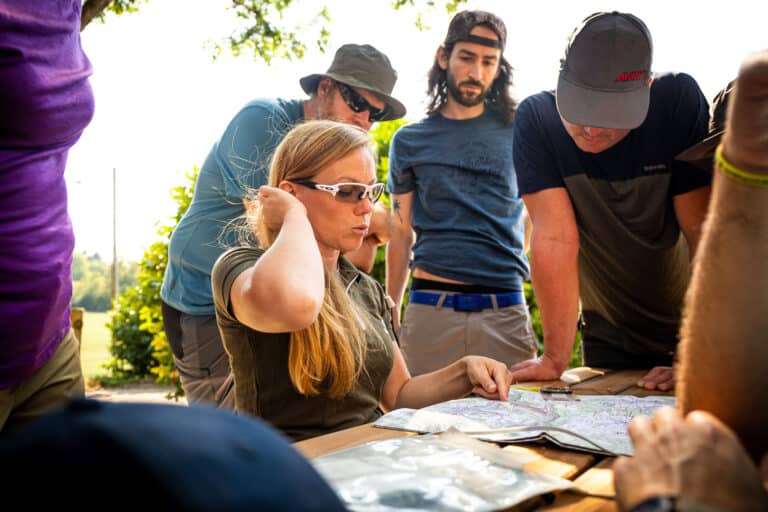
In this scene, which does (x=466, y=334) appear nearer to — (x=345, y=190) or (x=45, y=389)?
(x=345, y=190)

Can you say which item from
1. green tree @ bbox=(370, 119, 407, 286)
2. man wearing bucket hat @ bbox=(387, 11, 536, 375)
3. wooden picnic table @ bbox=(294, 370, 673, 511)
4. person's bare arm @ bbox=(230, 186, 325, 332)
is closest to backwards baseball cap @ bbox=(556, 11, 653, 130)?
man wearing bucket hat @ bbox=(387, 11, 536, 375)

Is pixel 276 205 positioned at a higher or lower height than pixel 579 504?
higher

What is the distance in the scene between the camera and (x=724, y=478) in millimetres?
856

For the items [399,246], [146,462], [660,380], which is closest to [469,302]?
[399,246]

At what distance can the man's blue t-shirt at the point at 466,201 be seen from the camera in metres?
3.51

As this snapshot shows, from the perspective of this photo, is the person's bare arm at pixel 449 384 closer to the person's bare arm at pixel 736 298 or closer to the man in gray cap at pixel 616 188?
the man in gray cap at pixel 616 188

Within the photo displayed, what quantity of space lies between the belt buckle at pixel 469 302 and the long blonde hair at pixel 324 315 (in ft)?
4.45

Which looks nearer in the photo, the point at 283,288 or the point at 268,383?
the point at 283,288

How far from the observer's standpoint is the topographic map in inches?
59.2

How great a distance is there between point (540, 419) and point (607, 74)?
1425 mm

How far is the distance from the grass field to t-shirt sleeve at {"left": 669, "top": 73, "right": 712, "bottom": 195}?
35.4 ft

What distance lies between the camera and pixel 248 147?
2.83 metres

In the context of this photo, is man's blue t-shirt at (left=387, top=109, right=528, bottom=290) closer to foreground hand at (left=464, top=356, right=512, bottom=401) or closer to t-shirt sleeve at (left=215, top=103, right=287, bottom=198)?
t-shirt sleeve at (left=215, top=103, right=287, bottom=198)

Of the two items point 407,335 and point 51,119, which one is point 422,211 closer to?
point 407,335
